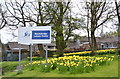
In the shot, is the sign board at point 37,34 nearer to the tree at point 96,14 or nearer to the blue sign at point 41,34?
the blue sign at point 41,34

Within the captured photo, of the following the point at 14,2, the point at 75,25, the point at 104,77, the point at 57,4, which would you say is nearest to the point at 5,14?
the point at 14,2

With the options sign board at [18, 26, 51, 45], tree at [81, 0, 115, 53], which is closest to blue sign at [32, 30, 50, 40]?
A: sign board at [18, 26, 51, 45]

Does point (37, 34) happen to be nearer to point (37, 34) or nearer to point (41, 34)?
point (37, 34)

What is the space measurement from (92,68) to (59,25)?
5.79 metres

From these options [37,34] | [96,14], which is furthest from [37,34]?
[96,14]

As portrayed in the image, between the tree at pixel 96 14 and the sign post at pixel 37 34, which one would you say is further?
the tree at pixel 96 14

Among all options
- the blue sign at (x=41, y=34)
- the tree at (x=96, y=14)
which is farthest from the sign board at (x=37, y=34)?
the tree at (x=96, y=14)

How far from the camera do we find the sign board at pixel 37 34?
6555mm

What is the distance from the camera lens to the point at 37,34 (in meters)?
6.65

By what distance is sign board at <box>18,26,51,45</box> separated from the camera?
6555 millimetres

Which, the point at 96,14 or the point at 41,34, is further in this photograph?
the point at 96,14

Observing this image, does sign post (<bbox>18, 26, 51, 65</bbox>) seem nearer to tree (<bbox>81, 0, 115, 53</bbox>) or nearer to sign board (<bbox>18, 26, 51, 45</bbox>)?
sign board (<bbox>18, 26, 51, 45</bbox>)

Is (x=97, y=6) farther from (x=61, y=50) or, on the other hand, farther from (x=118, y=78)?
(x=118, y=78)

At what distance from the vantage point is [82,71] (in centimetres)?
529
